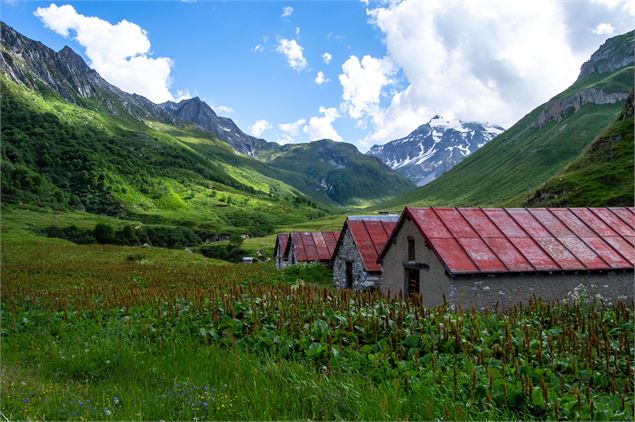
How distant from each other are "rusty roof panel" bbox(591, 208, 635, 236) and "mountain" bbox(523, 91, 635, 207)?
74304mm

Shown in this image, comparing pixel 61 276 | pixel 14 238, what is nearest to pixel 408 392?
pixel 61 276

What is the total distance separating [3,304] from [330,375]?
616 inches

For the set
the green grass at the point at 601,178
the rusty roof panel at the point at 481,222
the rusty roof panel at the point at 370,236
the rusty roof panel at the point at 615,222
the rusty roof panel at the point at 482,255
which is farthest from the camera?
the green grass at the point at 601,178

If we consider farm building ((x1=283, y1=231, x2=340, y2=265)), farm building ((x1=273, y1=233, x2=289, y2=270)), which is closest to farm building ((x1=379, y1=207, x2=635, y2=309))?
farm building ((x1=283, y1=231, x2=340, y2=265))

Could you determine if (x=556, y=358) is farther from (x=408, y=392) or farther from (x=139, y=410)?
(x=139, y=410)

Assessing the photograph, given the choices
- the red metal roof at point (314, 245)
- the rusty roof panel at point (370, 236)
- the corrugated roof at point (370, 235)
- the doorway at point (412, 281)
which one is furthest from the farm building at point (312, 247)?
the doorway at point (412, 281)

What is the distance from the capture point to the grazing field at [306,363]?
21.0ft

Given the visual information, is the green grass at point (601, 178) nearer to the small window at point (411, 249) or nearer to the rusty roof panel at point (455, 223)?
the rusty roof panel at point (455, 223)

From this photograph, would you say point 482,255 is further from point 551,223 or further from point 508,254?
point 551,223

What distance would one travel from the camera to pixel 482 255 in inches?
858

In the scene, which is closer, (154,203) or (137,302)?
(137,302)

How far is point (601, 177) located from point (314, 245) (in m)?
91.4

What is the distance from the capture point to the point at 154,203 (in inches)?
7638

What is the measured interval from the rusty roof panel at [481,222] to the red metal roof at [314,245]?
2132 cm
